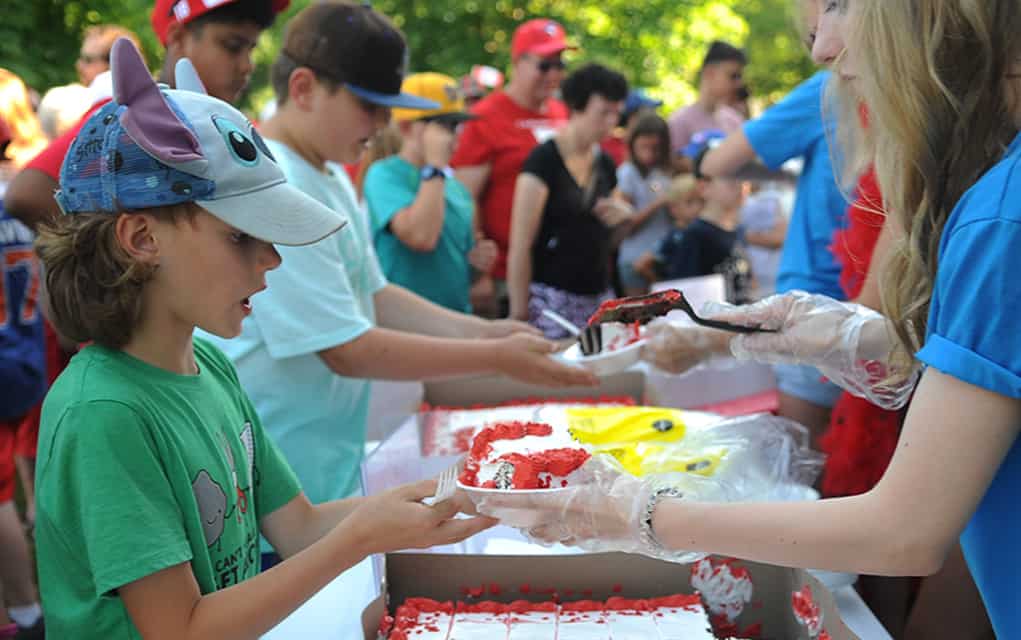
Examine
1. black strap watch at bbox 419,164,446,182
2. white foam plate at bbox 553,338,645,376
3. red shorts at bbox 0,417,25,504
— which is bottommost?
red shorts at bbox 0,417,25,504

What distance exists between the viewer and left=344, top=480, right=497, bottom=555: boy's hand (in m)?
1.22

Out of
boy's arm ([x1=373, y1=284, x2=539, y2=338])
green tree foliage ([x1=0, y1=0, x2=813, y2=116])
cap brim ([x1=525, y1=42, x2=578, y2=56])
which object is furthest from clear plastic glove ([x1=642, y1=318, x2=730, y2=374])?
green tree foliage ([x1=0, y1=0, x2=813, y2=116])

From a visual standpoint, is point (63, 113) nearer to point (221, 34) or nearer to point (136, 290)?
point (221, 34)

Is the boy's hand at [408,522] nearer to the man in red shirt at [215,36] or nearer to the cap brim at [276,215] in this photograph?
the cap brim at [276,215]

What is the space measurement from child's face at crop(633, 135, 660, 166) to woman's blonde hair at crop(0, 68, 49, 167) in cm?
308

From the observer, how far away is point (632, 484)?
124cm

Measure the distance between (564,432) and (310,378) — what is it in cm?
65

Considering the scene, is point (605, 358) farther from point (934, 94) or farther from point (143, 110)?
point (143, 110)

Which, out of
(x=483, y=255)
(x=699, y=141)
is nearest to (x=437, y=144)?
(x=483, y=255)

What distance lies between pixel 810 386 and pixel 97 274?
2.01 m

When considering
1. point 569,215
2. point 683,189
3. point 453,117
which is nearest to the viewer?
point 453,117

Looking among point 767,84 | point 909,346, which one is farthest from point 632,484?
point 767,84

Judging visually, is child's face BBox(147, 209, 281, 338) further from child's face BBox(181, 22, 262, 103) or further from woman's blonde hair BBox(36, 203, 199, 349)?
child's face BBox(181, 22, 262, 103)

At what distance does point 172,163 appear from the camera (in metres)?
1.13
